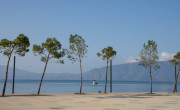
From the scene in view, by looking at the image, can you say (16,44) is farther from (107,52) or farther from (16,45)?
(107,52)

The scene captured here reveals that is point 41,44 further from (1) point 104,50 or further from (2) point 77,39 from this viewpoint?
(1) point 104,50

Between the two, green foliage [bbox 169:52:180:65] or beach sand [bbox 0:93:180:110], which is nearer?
beach sand [bbox 0:93:180:110]

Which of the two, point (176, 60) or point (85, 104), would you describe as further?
point (176, 60)

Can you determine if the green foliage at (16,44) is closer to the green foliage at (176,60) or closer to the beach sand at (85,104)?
the beach sand at (85,104)

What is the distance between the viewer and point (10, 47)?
34.1 meters

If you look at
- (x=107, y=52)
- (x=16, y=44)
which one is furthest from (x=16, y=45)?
(x=107, y=52)

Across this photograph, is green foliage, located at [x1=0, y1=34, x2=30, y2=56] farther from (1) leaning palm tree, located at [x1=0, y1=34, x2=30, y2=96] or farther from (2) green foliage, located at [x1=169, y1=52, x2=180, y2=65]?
(2) green foliage, located at [x1=169, y1=52, x2=180, y2=65]

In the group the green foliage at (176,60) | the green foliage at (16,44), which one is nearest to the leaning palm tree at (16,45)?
the green foliage at (16,44)

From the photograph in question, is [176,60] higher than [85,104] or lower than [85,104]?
higher

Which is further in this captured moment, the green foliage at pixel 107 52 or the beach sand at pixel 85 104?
the green foliage at pixel 107 52

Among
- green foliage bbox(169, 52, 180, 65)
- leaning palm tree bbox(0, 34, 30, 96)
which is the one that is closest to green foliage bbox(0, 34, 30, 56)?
leaning palm tree bbox(0, 34, 30, 96)

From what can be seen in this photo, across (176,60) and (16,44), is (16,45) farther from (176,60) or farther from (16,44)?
(176,60)

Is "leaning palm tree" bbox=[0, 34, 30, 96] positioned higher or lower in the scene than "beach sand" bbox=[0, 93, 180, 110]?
higher

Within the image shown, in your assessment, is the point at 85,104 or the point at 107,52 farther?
the point at 107,52
